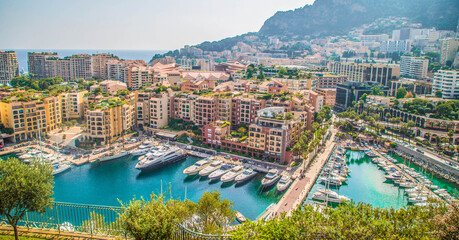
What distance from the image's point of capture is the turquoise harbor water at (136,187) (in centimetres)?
2281

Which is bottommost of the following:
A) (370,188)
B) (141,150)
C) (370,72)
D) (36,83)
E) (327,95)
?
(370,188)

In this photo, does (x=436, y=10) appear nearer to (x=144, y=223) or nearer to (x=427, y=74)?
(x=427, y=74)

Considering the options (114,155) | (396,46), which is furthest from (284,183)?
(396,46)

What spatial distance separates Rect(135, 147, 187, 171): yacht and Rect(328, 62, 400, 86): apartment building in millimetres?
39185

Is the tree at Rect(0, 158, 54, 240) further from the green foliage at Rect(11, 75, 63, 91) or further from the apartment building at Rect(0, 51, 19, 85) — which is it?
the apartment building at Rect(0, 51, 19, 85)

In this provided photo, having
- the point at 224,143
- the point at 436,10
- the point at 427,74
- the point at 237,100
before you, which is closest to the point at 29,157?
the point at 224,143

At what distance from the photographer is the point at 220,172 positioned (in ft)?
87.0

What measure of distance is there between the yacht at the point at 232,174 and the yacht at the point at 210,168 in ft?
4.93

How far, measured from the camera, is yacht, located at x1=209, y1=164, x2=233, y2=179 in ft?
85.4

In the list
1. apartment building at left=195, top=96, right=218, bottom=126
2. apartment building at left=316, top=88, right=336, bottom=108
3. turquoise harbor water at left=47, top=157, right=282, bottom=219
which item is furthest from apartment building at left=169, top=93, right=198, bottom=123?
apartment building at left=316, top=88, right=336, bottom=108

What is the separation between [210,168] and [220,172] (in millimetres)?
1062

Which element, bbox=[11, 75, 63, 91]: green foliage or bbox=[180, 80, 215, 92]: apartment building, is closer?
bbox=[180, 80, 215, 92]: apartment building

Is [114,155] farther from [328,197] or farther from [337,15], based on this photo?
[337,15]

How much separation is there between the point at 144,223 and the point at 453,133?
1368 inches
